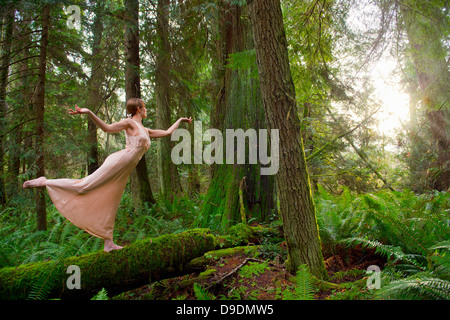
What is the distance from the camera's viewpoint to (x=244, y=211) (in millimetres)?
4922

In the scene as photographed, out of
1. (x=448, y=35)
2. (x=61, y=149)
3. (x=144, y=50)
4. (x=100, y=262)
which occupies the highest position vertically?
(x=144, y=50)

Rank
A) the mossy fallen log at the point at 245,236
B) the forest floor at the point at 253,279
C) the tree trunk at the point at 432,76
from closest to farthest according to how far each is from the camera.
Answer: the forest floor at the point at 253,279 < the mossy fallen log at the point at 245,236 < the tree trunk at the point at 432,76

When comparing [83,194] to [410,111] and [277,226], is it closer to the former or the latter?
[277,226]

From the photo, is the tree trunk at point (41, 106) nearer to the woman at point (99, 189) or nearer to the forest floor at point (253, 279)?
the woman at point (99, 189)

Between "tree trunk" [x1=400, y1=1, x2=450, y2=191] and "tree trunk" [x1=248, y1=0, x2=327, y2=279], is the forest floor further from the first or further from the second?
"tree trunk" [x1=400, y1=1, x2=450, y2=191]

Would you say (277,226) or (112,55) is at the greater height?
(112,55)

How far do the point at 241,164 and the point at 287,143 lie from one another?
105 inches

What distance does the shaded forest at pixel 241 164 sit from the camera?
2740 mm

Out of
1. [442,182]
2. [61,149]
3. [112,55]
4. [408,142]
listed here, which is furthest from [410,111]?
[61,149]

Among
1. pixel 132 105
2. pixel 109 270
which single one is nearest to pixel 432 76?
pixel 132 105

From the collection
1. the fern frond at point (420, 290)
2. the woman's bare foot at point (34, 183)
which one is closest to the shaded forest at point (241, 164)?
the fern frond at point (420, 290)

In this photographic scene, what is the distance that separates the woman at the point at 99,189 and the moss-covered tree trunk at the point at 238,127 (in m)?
2.54

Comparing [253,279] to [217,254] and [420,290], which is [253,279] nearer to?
[217,254]
